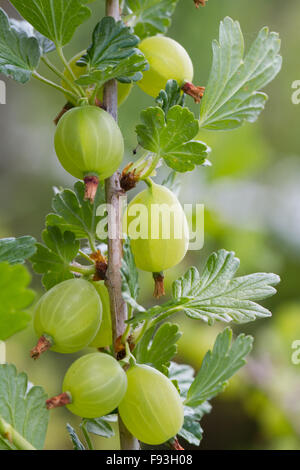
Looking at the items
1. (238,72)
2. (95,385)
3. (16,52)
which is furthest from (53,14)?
(95,385)

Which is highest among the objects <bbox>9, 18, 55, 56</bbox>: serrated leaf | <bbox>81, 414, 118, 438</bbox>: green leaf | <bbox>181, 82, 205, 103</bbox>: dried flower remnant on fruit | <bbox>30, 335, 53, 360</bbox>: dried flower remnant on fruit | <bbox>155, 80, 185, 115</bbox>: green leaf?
<bbox>9, 18, 55, 56</bbox>: serrated leaf

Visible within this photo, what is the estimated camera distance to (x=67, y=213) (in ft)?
1.38

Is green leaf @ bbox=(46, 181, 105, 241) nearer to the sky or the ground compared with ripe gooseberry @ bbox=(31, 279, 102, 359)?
nearer to the sky

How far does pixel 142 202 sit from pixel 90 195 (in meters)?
0.04

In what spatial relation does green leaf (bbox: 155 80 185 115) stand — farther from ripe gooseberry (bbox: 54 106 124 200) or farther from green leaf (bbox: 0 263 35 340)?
green leaf (bbox: 0 263 35 340)

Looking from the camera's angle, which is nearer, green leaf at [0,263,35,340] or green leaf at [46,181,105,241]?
green leaf at [0,263,35,340]

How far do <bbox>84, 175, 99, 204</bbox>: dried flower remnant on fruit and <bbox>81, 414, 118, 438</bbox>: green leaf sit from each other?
188 millimetres

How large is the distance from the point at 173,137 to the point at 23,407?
0.68 feet

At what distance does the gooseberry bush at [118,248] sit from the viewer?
34 cm

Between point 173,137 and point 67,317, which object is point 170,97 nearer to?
point 173,137

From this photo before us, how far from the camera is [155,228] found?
366mm

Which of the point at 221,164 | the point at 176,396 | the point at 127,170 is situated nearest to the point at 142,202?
the point at 127,170

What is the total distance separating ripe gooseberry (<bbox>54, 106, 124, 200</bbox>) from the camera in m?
0.35

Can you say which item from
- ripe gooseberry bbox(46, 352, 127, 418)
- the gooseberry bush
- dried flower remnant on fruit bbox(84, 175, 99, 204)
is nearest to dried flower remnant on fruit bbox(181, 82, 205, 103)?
the gooseberry bush
